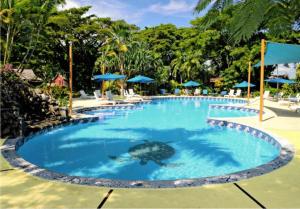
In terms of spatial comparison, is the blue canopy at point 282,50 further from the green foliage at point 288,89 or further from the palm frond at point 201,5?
the green foliage at point 288,89

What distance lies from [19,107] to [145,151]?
17.6ft

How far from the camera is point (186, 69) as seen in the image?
36.1m

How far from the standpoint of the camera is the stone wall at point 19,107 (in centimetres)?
948

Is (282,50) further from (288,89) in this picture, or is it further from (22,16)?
(288,89)

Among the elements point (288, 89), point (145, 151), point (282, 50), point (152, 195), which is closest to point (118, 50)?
point (288, 89)

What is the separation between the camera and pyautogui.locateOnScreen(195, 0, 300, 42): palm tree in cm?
280

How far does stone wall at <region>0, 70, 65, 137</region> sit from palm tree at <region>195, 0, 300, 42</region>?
8.07 meters

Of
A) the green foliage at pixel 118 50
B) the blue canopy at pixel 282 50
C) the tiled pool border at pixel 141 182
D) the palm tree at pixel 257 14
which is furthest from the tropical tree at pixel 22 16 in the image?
the palm tree at pixel 257 14

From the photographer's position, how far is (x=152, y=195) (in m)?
4.72

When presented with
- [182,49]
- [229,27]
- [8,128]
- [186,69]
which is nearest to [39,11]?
[8,128]

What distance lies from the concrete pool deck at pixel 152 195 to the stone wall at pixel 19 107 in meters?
4.08

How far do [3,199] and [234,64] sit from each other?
32035 millimetres

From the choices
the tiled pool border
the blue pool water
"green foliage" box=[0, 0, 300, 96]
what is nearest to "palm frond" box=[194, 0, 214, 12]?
the tiled pool border

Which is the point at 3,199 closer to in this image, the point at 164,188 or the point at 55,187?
the point at 55,187
